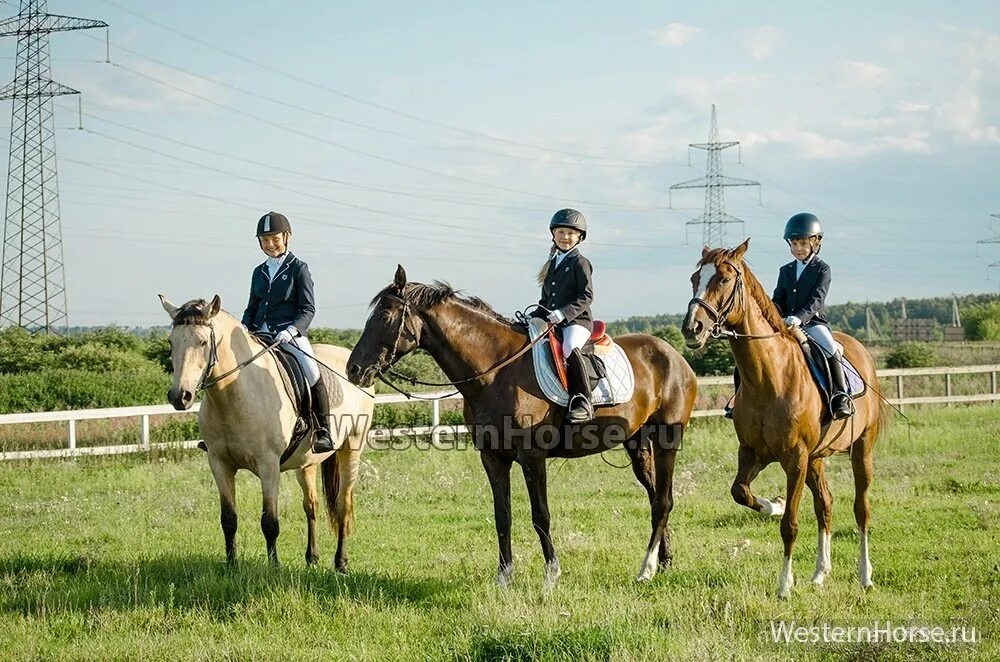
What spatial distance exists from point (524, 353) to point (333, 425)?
7.74ft

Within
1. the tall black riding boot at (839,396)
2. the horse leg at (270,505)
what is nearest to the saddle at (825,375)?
the tall black riding boot at (839,396)

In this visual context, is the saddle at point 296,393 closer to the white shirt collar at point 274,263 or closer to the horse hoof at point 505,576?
the white shirt collar at point 274,263

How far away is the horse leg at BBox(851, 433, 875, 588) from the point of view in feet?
25.5

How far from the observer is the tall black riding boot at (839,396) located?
788 centimetres

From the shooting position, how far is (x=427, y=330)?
7656 millimetres

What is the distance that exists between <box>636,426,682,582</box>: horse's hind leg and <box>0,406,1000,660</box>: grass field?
0.89ft

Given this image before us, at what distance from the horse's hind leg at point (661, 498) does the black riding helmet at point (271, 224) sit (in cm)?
409

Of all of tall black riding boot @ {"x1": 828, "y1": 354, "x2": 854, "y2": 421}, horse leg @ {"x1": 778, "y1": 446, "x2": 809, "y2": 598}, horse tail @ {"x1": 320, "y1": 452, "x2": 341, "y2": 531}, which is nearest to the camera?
horse leg @ {"x1": 778, "y1": 446, "x2": 809, "y2": 598}

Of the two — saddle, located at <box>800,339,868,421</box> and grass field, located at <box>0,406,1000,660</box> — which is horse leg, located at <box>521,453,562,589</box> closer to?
grass field, located at <box>0,406,1000,660</box>

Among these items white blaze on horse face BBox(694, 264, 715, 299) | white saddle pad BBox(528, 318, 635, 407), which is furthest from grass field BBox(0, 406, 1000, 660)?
white blaze on horse face BBox(694, 264, 715, 299)

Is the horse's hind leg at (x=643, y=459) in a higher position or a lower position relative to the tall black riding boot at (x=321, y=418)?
lower

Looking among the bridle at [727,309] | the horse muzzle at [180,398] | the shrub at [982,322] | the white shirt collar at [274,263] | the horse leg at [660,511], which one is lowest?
the horse leg at [660,511]

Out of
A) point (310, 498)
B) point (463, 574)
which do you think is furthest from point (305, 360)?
point (463, 574)

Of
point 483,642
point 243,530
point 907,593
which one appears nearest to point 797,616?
point 907,593
